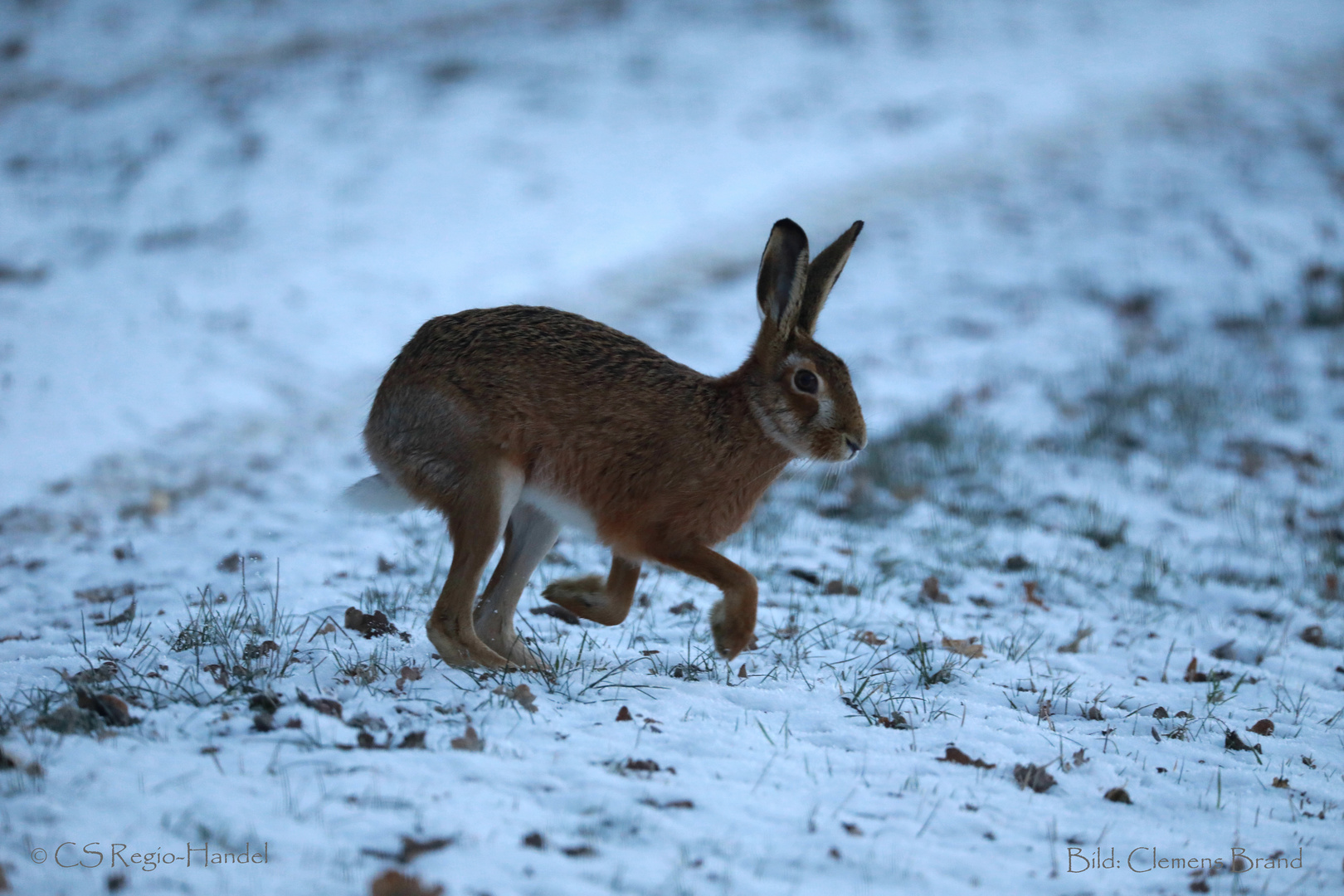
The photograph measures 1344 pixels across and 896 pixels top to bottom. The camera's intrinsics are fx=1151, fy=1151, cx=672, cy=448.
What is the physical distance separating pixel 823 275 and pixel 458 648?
2198mm

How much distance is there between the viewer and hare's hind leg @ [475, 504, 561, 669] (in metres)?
5.12

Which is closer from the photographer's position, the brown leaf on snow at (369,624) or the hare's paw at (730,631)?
the hare's paw at (730,631)

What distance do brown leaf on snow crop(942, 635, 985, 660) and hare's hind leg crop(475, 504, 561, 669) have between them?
1924 mm

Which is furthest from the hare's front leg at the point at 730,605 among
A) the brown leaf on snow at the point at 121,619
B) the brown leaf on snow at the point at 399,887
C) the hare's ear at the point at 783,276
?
the brown leaf on snow at the point at 121,619

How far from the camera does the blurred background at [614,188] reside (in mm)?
10984

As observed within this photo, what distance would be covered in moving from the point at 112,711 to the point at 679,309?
8954mm

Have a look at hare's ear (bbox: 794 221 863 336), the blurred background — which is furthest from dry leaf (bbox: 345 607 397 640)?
the blurred background

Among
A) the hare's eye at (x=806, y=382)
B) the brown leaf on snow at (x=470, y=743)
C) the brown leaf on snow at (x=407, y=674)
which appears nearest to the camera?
the brown leaf on snow at (x=470, y=743)

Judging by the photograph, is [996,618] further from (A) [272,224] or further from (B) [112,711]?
(A) [272,224]

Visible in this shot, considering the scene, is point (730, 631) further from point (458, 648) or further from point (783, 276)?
point (783, 276)

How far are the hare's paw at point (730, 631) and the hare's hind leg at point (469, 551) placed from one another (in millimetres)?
871

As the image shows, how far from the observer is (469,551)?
4.64 meters

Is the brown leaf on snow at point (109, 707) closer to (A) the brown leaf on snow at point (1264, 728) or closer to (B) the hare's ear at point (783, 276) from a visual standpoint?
(B) the hare's ear at point (783, 276)

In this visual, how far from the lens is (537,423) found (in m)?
4.82
